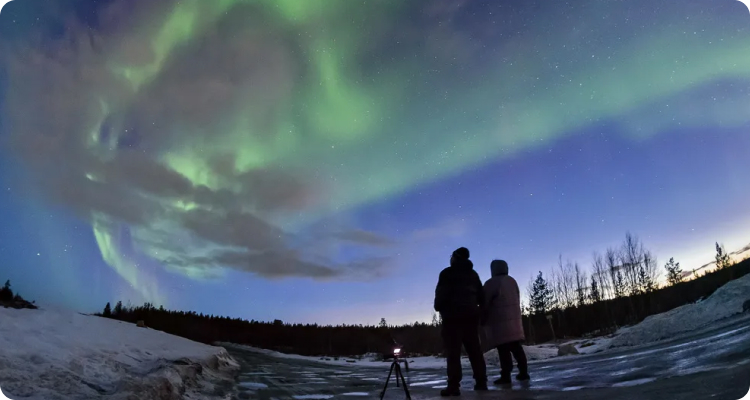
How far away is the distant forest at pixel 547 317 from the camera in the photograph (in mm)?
12281

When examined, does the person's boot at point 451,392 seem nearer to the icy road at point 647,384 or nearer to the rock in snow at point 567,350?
the icy road at point 647,384

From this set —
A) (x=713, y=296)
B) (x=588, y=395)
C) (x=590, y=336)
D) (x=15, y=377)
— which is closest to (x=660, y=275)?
(x=713, y=296)

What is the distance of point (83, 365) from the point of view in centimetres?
579

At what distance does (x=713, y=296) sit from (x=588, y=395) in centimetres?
885

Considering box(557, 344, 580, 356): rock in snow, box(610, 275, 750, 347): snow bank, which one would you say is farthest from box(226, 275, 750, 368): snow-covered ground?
box(557, 344, 580, 356): rock in snow

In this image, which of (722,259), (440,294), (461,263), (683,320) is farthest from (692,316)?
(440,294)

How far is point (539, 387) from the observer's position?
554cm

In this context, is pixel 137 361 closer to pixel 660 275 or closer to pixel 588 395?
pixel 588 395

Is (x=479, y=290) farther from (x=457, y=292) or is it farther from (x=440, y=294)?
(x=440, y=294)

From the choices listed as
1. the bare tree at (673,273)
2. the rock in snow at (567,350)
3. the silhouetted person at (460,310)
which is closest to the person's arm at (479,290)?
the silhouetted person at (460,310)

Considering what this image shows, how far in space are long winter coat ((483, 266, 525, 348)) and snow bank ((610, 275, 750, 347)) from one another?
6467 mm

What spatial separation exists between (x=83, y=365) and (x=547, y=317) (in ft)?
55.8

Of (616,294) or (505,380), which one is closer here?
(505,380)

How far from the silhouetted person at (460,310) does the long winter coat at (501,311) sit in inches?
18.6
